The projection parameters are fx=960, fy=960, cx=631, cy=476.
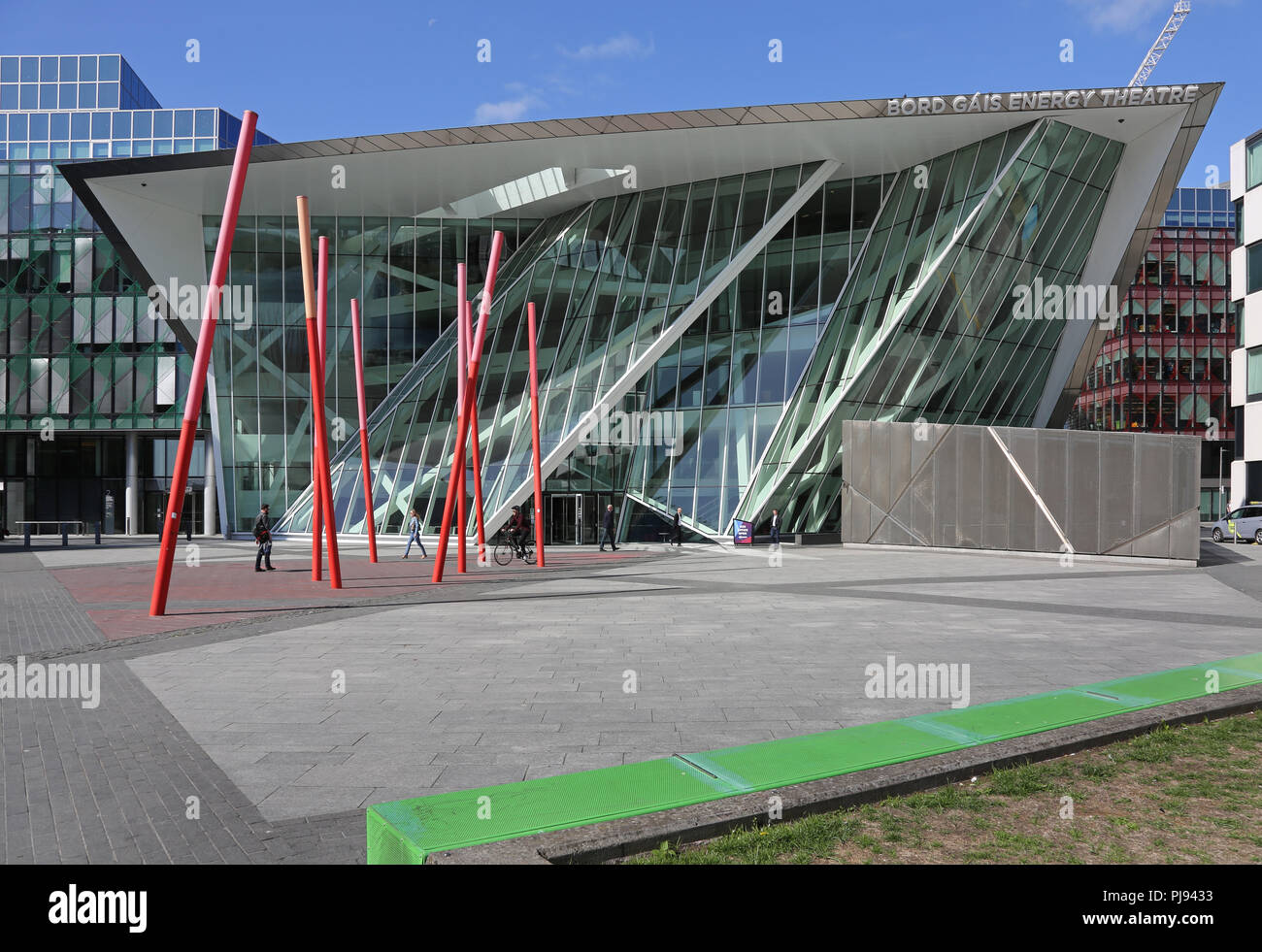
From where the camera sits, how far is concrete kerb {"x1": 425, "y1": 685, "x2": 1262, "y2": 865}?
4543 millimetres

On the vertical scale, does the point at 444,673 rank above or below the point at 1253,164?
below

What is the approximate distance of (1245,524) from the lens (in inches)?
1550

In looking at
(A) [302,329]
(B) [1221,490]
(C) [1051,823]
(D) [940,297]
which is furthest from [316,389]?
(B) [1221,490]

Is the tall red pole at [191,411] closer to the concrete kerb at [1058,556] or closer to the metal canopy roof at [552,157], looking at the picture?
the metal canopy roof at [552,157]

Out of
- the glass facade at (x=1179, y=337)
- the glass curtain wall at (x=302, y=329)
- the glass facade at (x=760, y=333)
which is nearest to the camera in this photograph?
the glass facade at (x=760, y=333)

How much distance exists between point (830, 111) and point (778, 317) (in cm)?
819

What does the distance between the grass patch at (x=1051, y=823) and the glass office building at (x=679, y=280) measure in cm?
2638

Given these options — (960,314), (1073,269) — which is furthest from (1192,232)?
(960,314)

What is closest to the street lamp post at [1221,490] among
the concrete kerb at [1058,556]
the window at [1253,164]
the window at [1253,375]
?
the window at [1253,375]

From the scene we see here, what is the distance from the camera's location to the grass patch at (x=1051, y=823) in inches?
180

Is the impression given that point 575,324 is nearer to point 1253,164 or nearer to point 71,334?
point 71,334

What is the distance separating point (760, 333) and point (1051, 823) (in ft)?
103

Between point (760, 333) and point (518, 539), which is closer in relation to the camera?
point (518, 539)
